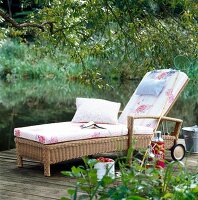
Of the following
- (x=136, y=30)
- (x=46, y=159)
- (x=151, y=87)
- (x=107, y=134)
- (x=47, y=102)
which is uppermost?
(x=136, y=30)

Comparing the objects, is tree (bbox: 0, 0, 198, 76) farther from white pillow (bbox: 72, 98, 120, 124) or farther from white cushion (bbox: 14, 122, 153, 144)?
white cushion (bbox: 14, 122, 153, 144)

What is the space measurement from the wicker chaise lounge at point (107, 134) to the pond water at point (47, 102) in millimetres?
2036

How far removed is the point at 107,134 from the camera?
4.66m

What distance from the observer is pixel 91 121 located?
489 cm

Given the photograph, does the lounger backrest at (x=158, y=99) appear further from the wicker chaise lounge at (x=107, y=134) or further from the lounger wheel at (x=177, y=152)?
the lounger wheel at (x=177, y=152)

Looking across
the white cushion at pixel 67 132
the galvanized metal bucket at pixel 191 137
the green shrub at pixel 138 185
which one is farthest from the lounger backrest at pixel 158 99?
the green shrub at pixel 138 185

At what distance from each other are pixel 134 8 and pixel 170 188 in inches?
123

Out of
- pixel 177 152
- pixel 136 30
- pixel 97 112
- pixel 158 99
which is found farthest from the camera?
pixel 136 30

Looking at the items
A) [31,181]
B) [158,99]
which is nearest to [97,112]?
[158,99]

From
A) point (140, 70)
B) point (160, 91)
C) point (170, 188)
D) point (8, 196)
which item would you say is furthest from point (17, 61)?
point (170, 188)

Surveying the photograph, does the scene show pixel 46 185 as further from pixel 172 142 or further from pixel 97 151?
pixel 172 142

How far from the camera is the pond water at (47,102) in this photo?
411 inches

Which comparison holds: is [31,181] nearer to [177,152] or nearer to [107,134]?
[107,134]

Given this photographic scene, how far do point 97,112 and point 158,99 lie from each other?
2.23ft
